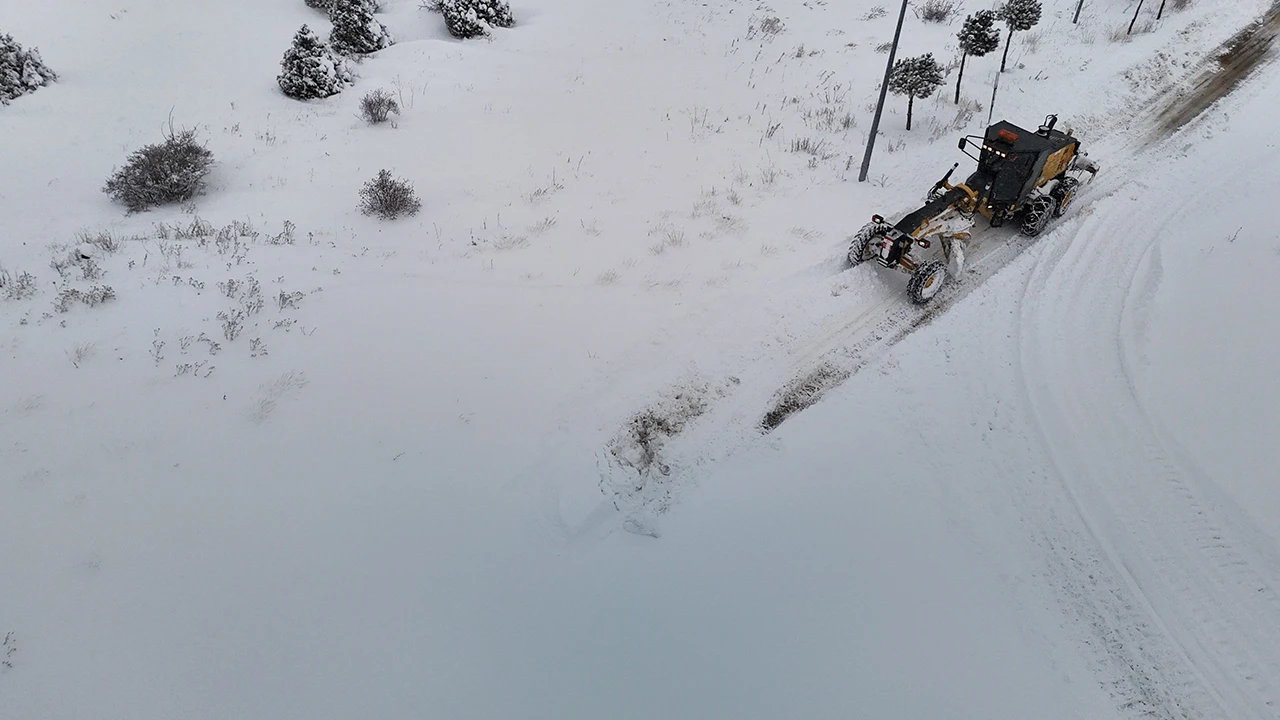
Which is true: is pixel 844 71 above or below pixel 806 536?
above

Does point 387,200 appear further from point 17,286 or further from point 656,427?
point 656,427

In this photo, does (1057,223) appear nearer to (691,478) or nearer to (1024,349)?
(1024,349)

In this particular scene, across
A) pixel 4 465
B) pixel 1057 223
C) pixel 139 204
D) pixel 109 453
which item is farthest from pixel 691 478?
pixel 139 204

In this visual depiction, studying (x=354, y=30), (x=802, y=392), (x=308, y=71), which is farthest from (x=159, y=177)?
(x=802, y=392)

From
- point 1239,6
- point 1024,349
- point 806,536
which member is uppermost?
point 1239,6

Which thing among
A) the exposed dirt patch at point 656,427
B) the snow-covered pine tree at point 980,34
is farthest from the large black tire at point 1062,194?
the exposed dirt patch at point 656,427

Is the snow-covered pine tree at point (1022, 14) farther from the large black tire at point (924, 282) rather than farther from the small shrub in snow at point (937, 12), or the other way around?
the large black tire at point (924, 282)
